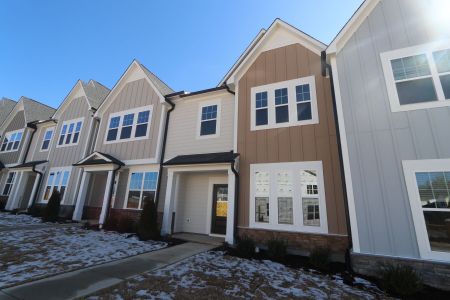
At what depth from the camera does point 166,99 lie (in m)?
12.0

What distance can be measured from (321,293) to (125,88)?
555 inches

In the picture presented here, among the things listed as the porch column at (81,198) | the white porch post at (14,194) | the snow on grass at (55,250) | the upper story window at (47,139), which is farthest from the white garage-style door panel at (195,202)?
the white porch post at (14,194)

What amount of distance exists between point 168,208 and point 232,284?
5.86 m

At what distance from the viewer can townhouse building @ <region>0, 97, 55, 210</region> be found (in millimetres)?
16594

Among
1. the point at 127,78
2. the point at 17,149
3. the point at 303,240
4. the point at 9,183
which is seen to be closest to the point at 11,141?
the point at 17,149

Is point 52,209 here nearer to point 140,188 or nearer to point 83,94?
point 140,188

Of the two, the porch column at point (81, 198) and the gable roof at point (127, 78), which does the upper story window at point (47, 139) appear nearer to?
the gable roof at point (127, 78)

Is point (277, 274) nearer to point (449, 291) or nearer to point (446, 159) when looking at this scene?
point (449, 291)

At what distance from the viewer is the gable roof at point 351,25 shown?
730cm

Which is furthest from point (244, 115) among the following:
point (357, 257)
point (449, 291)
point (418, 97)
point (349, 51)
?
point (449, 291)

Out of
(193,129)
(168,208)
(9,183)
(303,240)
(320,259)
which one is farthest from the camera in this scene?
(9,183)

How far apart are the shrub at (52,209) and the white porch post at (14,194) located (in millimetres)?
6353

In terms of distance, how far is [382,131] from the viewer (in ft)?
20.8

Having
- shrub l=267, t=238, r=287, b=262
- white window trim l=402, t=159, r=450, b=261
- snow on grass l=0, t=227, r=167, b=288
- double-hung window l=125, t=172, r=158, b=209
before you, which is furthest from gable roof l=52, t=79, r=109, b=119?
white window trim l=402, t=159, r=450, b=261
